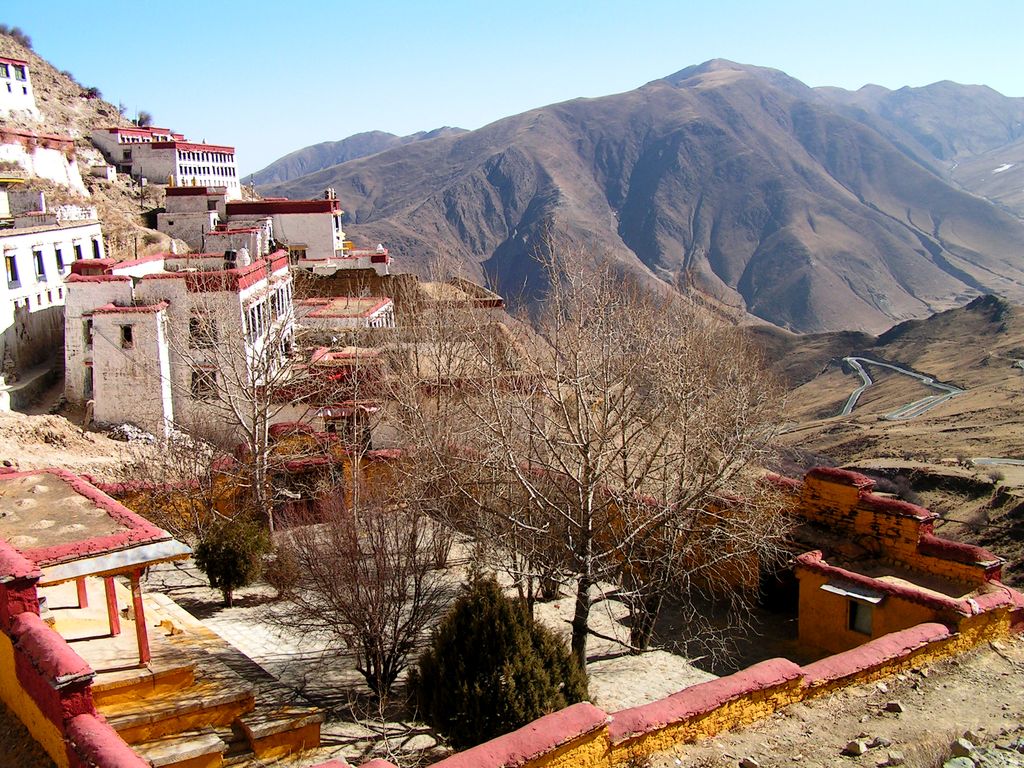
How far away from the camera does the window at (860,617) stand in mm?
13281

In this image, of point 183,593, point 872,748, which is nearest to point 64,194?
point 183,593

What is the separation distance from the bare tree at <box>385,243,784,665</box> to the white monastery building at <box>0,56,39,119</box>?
44320 mm

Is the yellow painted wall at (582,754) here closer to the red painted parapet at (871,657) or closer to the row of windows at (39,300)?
the red painted parapet at (871,657)

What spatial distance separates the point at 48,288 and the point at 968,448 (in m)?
36.3

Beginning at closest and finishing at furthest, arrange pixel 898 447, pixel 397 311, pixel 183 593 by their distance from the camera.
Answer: pixel 183 593 → pixel 397 311 → pixel 898 447

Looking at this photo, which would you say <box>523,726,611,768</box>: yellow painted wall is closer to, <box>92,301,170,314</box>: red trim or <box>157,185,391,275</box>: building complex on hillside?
<box>92,301,170,314</box>: red trim

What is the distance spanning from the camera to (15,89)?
165ft

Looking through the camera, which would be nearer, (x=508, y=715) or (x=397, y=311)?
(x=508, y=715)

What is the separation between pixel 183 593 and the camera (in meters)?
15.2

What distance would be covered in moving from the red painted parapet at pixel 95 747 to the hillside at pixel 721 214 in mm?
106091

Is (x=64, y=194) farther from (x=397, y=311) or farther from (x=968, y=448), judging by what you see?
(x=968, y=448)

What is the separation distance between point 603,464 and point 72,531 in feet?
23.4

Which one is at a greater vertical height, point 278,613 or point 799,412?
point 278,613

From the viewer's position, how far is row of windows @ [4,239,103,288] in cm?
2806
